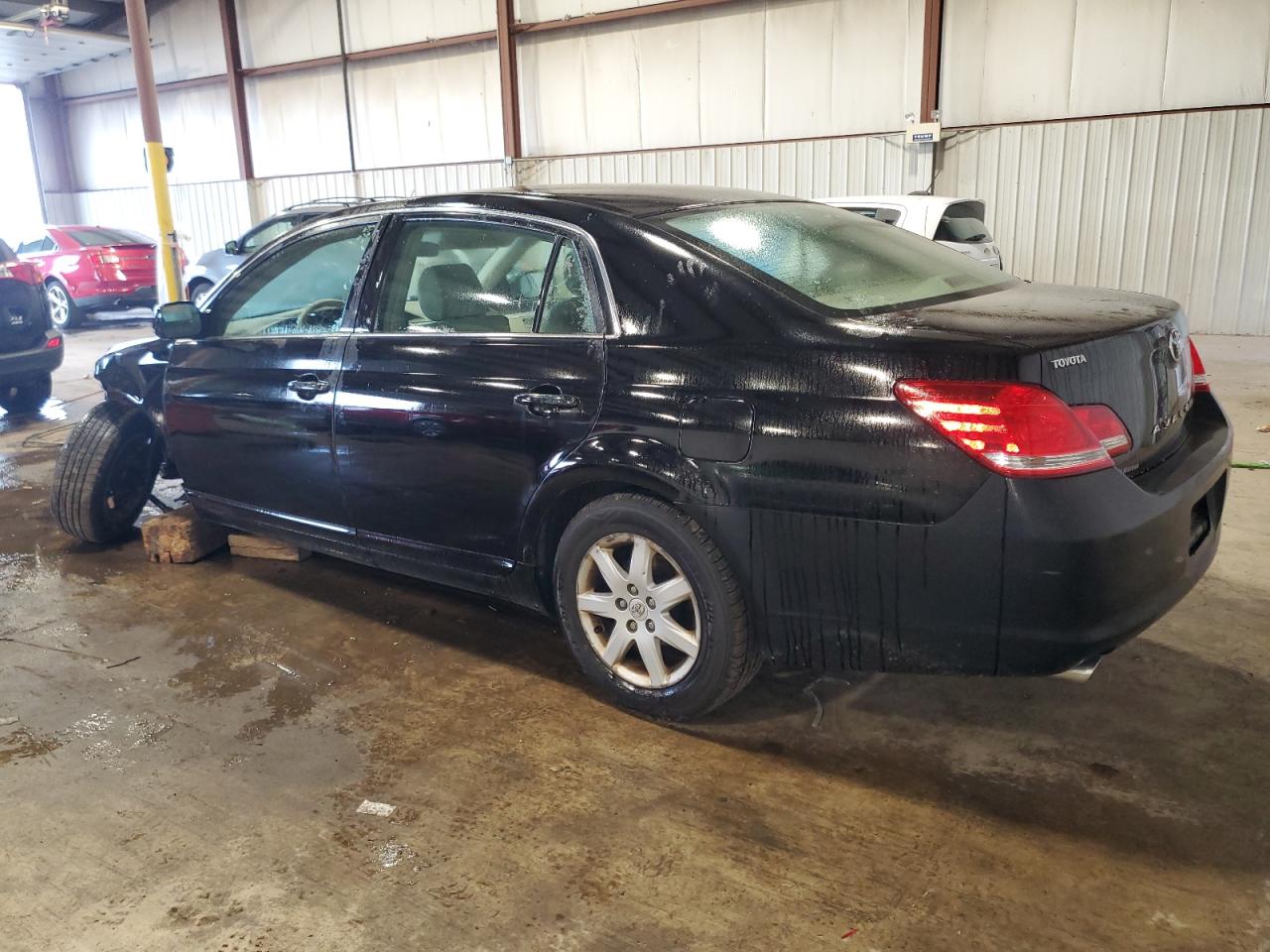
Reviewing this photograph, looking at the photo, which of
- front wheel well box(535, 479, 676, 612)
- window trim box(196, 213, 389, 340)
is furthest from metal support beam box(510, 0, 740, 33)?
front wheel well box(535, 479, 676, 612)

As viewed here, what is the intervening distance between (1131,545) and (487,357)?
182cm

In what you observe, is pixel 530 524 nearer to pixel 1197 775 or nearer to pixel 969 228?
pixel 1197 775

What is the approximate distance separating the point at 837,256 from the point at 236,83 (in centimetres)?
1670

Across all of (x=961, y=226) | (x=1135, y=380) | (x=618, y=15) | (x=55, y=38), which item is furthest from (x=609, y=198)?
(x=55, y=38)

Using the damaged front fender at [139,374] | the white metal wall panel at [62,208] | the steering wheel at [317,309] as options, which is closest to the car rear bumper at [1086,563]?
the steering wheel at [317,309]

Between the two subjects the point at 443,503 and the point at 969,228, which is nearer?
the point at 443,503

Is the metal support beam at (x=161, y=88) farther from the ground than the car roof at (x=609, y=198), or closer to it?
farther from the ground

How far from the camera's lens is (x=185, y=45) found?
57.9 feet

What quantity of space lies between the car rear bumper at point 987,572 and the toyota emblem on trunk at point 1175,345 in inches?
9.3

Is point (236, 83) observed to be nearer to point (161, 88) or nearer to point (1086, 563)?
point (161, 88)

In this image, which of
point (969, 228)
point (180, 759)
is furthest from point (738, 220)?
point (969, 228)

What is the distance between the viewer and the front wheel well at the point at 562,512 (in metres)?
2.84

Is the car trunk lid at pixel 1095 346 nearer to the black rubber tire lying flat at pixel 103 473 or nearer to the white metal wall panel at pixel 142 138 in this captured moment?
the black rubber tire lying flat at pixel 103 473

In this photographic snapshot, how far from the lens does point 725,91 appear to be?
42.0 feet
